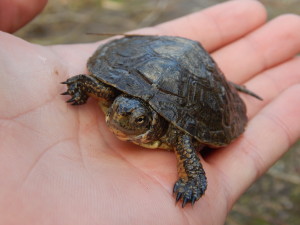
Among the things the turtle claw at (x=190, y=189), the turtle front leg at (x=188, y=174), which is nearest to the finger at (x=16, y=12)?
the turtle front leg at (x=188, y=174)

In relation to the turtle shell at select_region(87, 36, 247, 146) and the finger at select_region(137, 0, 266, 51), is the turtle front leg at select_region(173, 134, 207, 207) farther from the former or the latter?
the finger at select_region(137, 0, 266, 51)

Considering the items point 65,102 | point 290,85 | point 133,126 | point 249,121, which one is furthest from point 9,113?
point 290,85

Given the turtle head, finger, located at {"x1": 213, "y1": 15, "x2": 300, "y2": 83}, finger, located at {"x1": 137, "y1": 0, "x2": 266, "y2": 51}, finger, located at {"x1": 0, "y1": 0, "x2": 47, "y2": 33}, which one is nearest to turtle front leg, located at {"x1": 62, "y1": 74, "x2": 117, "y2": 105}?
the turtle head

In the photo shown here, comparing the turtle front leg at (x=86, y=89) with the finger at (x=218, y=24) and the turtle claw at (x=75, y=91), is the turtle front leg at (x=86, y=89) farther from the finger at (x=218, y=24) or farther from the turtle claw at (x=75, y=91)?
the finger at (x=218, y=24)

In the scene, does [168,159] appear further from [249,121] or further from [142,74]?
[249,121]

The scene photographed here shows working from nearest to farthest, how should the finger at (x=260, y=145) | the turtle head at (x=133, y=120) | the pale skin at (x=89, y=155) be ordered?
the pale skin at (x=89, y=155) < the turtle head at (x=133, y=120) < the finger at (x=260, y=145)
